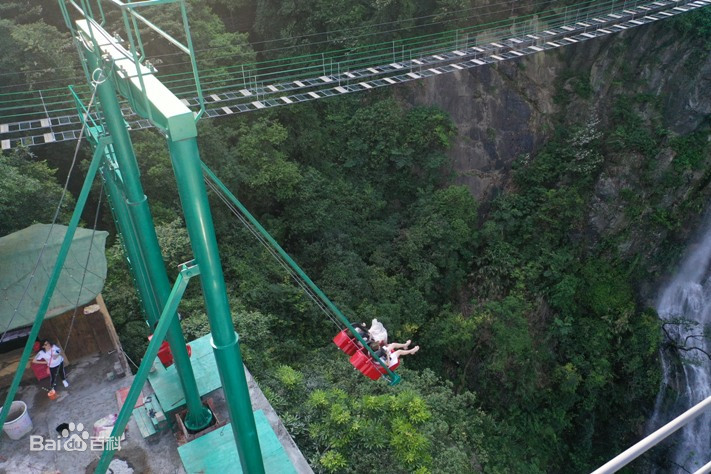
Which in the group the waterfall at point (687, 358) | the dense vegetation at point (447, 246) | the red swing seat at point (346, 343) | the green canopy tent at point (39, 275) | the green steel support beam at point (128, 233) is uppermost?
the green steel support beam at point (128, 233)

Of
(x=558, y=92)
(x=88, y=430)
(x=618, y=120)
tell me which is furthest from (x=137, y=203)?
(x=618, y=120)

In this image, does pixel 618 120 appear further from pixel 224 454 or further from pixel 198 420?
pixel 224 454

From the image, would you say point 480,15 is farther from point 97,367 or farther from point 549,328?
point 97,367

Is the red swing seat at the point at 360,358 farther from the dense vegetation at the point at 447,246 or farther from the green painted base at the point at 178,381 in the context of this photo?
the dense vegetation at the point at 447,246

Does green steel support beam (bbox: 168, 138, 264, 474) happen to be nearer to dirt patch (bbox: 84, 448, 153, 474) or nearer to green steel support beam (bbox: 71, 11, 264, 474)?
green steel support beam (bbox: 71, 11, 264, 474)

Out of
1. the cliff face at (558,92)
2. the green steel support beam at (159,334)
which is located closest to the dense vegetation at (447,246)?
the cliff face at (558,92)

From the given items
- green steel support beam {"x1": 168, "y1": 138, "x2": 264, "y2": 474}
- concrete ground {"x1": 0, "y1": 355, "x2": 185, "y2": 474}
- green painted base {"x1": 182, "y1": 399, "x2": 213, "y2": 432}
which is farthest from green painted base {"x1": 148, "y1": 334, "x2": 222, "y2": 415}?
green steel support beam {"x1": 168, "y1": 138, "x2": 264, "y2": 474}
